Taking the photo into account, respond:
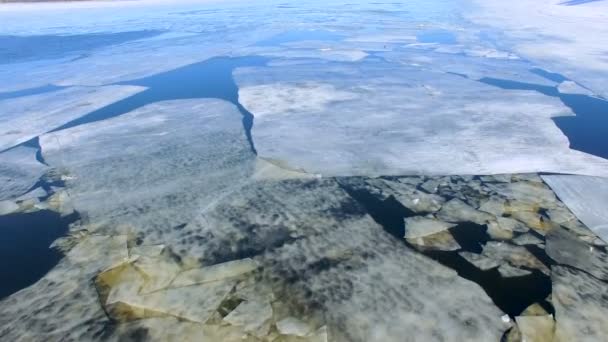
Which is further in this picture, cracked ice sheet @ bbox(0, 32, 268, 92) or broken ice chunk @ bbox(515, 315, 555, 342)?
cracked ice sheet @ bbox(0, 32, 268, 92)

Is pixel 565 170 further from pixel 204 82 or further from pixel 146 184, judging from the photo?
pixel 204 82

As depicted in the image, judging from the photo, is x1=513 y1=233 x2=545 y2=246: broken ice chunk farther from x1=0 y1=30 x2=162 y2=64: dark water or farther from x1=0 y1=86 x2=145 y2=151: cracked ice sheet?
x1=0 y1=30 x2=162 y2=64: dark water

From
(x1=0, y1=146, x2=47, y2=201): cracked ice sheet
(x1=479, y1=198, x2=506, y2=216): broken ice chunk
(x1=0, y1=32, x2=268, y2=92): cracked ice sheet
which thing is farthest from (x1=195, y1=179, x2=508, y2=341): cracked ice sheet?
(x1=0, y1=32, x2=268, y2=92): cracked ice sheet

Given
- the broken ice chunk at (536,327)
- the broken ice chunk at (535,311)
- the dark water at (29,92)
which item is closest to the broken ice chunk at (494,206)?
the broken ice chunk at (535,311)

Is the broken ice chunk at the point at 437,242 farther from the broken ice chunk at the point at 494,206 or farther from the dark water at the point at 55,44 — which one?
the dark water at the point at 55,44

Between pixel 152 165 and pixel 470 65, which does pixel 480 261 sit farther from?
pixel 470 65
